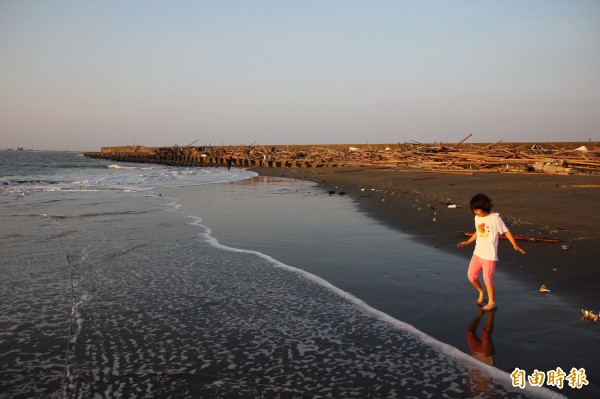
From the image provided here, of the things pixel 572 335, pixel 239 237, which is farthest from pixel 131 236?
pixel 572 335

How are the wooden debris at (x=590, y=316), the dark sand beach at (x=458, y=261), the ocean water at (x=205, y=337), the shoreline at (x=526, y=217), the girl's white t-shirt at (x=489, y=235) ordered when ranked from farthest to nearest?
the shoreline at (x=526, y=217) → the girl's white t-shirt at (x=489, y=235) → the wooden debris at (x=590, y=316) → the dark sand beach at (x=458, y=261) → the ocean water at (x=205, y=337)

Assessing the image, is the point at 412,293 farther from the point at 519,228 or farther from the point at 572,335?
the point at 519,228

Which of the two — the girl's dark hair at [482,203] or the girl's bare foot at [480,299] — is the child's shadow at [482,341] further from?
the girl's dark hair at [482,203]

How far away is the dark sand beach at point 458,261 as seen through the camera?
4688 mm

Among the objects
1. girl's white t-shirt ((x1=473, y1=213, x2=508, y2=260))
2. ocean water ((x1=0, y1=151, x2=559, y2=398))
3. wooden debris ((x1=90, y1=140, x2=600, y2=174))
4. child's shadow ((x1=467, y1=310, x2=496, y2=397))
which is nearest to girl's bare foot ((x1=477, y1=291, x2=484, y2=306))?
child's shadow ((x1=467, y1=310, x2=496, y2=397))

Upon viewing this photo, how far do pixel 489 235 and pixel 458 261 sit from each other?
7.06ft

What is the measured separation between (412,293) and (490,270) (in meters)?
1.07

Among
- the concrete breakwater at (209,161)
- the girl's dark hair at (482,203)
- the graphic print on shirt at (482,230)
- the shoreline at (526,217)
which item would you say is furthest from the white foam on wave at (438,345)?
the concrete breakwater at (209,161)

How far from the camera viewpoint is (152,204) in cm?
1775

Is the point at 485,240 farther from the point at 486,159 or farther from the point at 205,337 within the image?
the point at 486,159

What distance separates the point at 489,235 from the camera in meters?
5.91

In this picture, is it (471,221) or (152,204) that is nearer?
(471,221)

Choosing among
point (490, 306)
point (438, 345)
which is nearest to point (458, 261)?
point (490, 306)

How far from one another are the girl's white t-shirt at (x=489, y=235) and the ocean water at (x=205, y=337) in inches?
61.6
